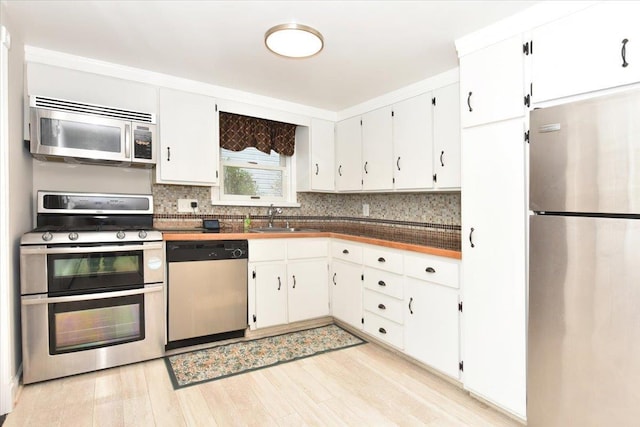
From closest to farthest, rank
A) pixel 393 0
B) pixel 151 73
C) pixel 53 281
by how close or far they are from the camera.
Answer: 1. pixel 393 0
2. pixel 53 281
3. pixel 151 73

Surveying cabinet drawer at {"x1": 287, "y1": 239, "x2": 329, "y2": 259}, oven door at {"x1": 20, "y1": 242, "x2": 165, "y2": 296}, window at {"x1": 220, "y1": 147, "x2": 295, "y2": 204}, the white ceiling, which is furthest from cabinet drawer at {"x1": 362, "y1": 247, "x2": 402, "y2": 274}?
oven door at {"x1": 20, "y1": 242, "x2": 165, "y2": 296}

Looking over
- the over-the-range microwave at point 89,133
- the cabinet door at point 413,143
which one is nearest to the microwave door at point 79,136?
the over-the-range microwave at point 89,133

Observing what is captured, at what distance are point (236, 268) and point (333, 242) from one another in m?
1.02

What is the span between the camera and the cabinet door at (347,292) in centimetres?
317

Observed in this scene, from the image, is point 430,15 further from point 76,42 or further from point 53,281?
point 53,281

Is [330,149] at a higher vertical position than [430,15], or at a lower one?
lower

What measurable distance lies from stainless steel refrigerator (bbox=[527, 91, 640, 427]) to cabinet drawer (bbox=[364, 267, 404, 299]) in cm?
102

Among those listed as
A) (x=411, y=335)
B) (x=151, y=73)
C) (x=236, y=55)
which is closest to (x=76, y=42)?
(x=151, y=73)

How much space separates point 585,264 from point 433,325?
1.11 m

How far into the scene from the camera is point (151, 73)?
2.87 metres

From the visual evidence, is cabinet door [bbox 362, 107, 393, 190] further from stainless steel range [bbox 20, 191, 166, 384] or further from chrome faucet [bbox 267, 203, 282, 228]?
stainless steel range [bbox 20, 191, 166, 384]

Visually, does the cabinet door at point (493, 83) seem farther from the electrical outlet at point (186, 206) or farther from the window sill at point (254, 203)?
the electrical outlet at point (186, 206)

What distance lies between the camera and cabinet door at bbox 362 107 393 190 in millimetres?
3266

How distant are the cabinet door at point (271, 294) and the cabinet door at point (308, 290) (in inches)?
2.9
